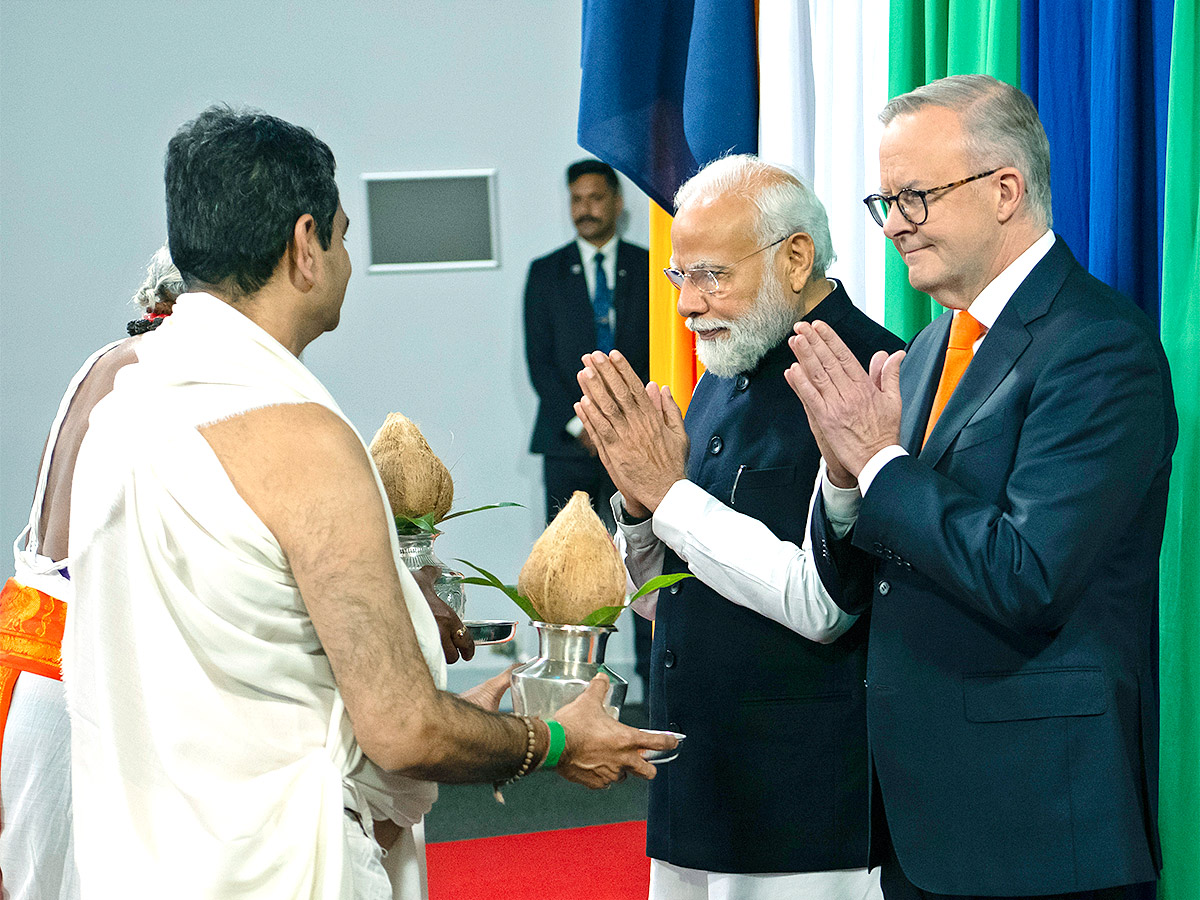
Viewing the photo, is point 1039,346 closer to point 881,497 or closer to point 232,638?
point 881,497

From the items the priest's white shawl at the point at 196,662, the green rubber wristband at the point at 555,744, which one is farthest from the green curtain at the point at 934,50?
the priest's white shawl at the point at 196,662

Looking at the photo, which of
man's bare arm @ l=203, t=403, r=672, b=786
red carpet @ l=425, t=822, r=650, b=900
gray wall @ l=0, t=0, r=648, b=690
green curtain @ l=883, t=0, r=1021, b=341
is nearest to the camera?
man's bare arm @ l=203, t=403, r=672, b=786

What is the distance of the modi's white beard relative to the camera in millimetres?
2082

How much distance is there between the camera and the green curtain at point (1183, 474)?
1.66 m

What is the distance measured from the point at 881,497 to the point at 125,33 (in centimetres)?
557

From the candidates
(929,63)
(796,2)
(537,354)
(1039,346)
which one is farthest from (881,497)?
(537,354)

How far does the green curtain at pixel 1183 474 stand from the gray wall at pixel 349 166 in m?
4.43

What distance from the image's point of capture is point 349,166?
19.7 ft

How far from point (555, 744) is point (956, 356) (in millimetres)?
823

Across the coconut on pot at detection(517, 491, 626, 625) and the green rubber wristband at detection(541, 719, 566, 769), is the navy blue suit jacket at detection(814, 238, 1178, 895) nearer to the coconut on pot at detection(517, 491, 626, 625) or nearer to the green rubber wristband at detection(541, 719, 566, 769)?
the coconut on pot at detection(517, 491, 626, 625)

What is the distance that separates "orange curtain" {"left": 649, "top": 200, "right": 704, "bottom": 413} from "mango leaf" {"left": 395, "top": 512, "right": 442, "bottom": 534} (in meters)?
1.66

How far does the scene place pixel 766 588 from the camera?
1855mm

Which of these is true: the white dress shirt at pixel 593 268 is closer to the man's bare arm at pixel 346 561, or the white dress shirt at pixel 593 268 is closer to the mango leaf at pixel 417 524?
the mango leaf at pixel 417 524

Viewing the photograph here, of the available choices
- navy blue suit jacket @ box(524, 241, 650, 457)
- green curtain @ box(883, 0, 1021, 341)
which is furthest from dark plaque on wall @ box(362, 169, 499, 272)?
green curtain @ box(883, 0, 1021, 341)
